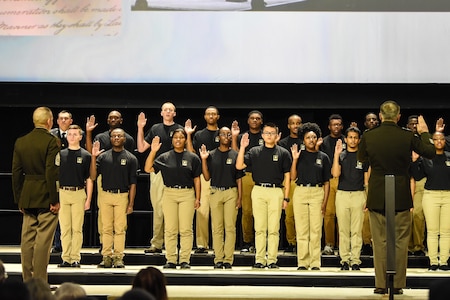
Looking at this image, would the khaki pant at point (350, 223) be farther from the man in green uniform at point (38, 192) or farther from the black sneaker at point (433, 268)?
the man in green uniform at point (38, 192)

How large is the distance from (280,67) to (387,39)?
1234 mm

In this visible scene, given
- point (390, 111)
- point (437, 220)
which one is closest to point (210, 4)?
point (437, 220)

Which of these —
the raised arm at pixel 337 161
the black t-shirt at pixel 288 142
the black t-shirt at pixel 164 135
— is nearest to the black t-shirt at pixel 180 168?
the black t-shirt at pixel 164 135

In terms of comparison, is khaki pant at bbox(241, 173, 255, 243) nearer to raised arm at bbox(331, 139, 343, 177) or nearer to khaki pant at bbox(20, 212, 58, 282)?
raised arm at bbox(331, 139, 343, 177)

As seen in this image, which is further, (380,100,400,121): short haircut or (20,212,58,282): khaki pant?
(20,212,58,282): khaki pant

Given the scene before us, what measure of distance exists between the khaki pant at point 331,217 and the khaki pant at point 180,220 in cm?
157

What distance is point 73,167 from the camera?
930 cm

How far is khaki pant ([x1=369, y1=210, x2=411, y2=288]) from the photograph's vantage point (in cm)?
714

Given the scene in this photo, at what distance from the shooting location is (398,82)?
410 inches

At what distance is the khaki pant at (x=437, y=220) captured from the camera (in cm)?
926

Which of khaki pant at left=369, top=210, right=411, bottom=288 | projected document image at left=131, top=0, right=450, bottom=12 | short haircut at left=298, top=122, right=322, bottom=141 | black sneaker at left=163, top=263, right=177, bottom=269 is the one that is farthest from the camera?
projected document image at left=131, top=0, right=450, bottom=12

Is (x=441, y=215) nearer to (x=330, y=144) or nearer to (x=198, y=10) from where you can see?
(x=330, y=144)

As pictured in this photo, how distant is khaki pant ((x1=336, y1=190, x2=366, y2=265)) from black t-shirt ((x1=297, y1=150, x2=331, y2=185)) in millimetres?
282

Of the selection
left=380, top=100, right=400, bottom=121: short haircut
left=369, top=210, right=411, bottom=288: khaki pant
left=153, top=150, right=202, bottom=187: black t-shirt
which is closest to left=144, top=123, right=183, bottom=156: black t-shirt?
left=153, top=150, right=202, bottom=187: black t-shirt
